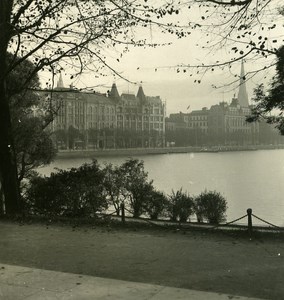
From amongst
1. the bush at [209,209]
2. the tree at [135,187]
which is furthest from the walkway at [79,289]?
the bush at [209,209]

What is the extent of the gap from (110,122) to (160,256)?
13141cm

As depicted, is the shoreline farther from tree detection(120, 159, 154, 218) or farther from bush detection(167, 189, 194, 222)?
bush detection(167, 189, 194, 222)

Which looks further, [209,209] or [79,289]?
[209,209]

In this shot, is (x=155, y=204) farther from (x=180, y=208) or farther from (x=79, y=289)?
(x=79, y=289)

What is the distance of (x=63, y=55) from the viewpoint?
11.4 metres

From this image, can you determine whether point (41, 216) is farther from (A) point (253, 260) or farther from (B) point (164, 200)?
(A) point (253, 260)

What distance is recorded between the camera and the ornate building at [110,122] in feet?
363

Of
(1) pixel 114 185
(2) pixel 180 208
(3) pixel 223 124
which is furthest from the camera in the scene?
(3) pixel 223 124

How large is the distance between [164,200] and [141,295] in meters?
9.08

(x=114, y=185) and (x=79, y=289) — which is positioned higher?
(x=114, y=185)

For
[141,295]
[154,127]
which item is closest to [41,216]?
[141,295]

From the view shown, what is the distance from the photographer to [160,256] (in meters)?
6.68

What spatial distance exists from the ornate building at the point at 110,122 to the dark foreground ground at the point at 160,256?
288ft

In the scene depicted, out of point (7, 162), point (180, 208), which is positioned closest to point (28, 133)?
point (7, 162)
